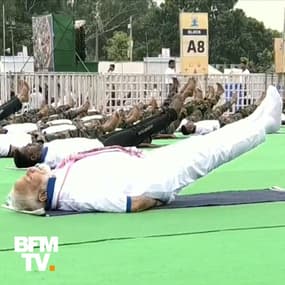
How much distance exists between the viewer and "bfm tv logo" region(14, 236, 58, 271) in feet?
10.1

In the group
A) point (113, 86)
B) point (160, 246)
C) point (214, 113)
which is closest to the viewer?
point (160, 246)

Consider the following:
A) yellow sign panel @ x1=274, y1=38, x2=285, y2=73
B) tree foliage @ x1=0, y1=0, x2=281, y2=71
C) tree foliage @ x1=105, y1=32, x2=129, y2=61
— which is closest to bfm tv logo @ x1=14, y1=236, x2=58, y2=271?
yellow sign panel @ x1=274, y1=38, x2=285, y2=73

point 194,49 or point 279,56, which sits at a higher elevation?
point 194,49

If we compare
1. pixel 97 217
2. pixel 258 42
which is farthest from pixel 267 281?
pixel 258 42

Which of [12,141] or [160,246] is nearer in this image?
[160,246]

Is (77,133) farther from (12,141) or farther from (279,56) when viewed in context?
(279,56)

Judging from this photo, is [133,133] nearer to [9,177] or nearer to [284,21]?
[9,177]

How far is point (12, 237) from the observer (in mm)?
3619

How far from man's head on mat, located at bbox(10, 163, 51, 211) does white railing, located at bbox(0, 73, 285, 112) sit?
8109 millimetres

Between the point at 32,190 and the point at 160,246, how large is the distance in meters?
1.01

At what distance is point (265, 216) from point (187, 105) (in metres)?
6.31

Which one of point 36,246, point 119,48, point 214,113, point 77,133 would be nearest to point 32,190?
point 36,246

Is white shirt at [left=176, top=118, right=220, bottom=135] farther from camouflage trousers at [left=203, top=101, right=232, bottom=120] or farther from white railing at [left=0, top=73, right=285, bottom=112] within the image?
white railing at [left=0, top=73, right=285, bottom=112]

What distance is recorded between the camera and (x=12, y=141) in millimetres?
7207
